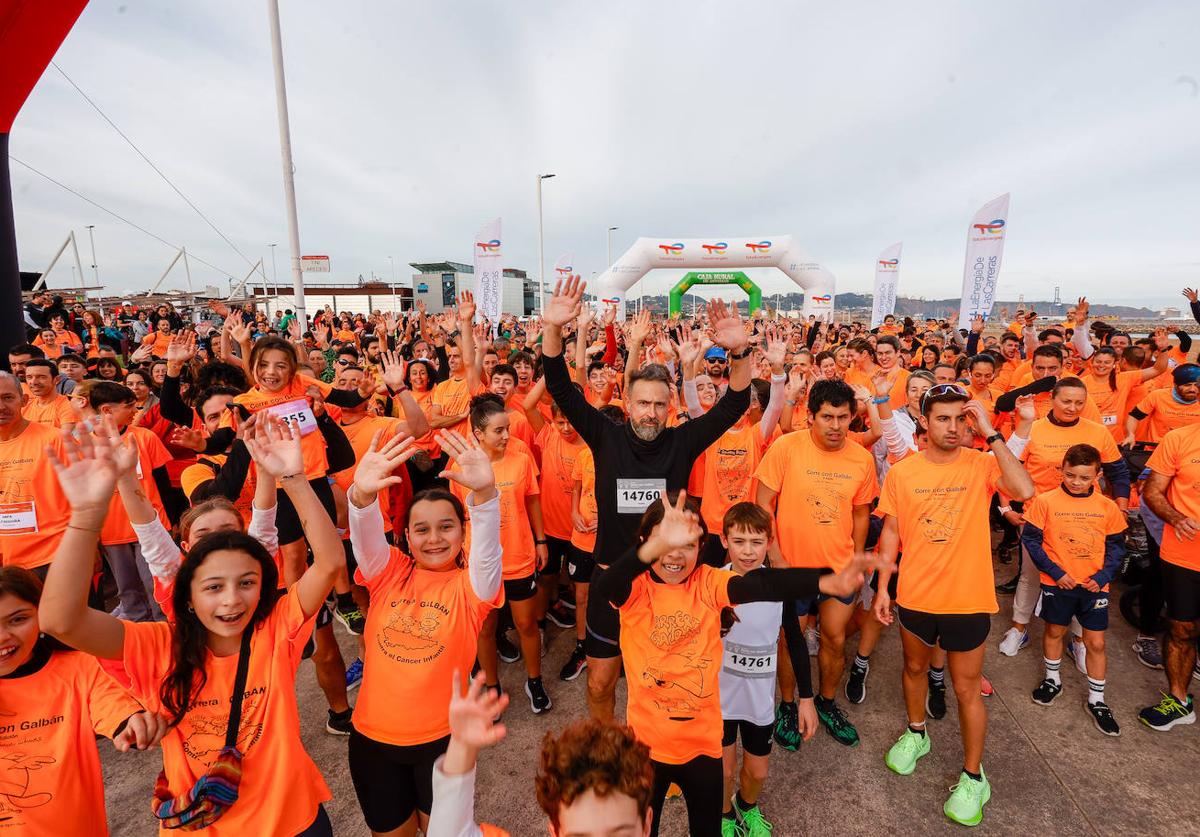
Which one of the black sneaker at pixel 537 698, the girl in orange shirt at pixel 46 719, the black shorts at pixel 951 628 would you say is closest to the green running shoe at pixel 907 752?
the black shorts at pixel 951 628

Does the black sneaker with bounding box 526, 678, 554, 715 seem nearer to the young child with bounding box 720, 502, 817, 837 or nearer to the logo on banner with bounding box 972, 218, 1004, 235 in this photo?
the young child with bounding box 720, 502, 817, 837

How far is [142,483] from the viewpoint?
372 centimetres

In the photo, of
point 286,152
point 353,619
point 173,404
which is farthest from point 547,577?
point 286,152

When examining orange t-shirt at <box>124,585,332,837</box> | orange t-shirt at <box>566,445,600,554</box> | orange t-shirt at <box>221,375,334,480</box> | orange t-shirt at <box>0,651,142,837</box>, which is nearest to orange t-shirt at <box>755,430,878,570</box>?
orange t-shirt at <box>566,445,600,554</box>

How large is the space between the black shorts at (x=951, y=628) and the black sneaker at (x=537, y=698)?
7.55 ft

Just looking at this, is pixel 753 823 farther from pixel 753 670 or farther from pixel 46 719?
pixel 46 719

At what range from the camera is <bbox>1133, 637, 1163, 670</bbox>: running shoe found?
151 inches

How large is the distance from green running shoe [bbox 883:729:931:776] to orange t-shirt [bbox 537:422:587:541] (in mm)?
2489

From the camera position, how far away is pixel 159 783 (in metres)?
1.64

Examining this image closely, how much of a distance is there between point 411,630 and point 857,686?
3.09 metres

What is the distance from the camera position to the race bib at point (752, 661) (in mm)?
2512

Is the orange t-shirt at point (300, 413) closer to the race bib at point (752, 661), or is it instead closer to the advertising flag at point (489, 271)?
the race bib at point (752, 661)

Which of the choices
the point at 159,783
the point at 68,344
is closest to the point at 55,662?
the point at 159,783

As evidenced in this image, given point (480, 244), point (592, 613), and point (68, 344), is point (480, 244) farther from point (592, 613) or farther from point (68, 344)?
point (592, 613)
